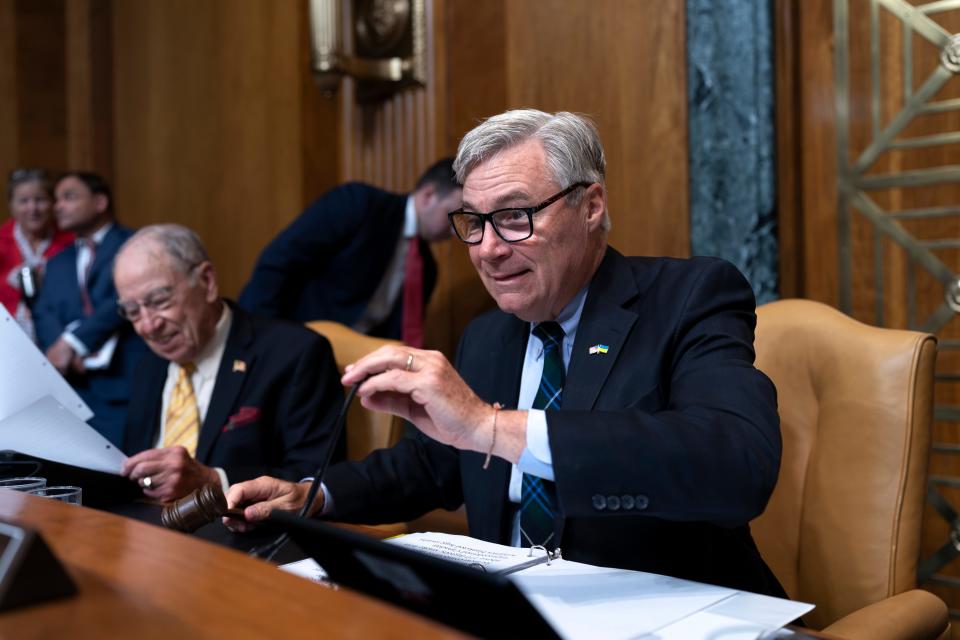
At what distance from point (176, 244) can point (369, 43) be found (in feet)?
5.95

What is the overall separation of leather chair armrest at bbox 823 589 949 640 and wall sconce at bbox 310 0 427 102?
9.82 ft

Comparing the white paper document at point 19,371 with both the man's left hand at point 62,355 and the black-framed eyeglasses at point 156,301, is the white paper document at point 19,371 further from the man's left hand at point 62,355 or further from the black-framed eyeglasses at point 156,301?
the man's left hand at point 62,355

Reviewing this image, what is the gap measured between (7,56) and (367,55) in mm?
3425

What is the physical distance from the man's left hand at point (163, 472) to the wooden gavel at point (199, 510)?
0.43 metres

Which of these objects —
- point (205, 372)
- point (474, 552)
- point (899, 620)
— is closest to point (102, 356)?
point (205, 372)

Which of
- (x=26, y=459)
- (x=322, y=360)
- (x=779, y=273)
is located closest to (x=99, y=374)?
(x=322, y=360)

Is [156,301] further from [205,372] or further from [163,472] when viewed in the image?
[163,472]

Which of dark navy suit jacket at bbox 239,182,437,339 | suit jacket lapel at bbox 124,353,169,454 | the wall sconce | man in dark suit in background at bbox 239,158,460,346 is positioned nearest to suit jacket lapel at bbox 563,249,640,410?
suit jacket lapel at bbox 124,353,169,454

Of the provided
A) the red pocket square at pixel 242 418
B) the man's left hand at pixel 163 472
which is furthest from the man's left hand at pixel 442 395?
the red pocket square at pixel 242 418

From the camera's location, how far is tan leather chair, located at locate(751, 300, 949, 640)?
1.63 m

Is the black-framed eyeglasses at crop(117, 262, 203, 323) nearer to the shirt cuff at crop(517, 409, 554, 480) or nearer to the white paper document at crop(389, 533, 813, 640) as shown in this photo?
the white paper document at crop(389, 533, 813, 640)

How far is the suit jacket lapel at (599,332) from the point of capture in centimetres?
163

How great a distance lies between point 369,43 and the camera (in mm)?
4137

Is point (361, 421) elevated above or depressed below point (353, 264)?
below
